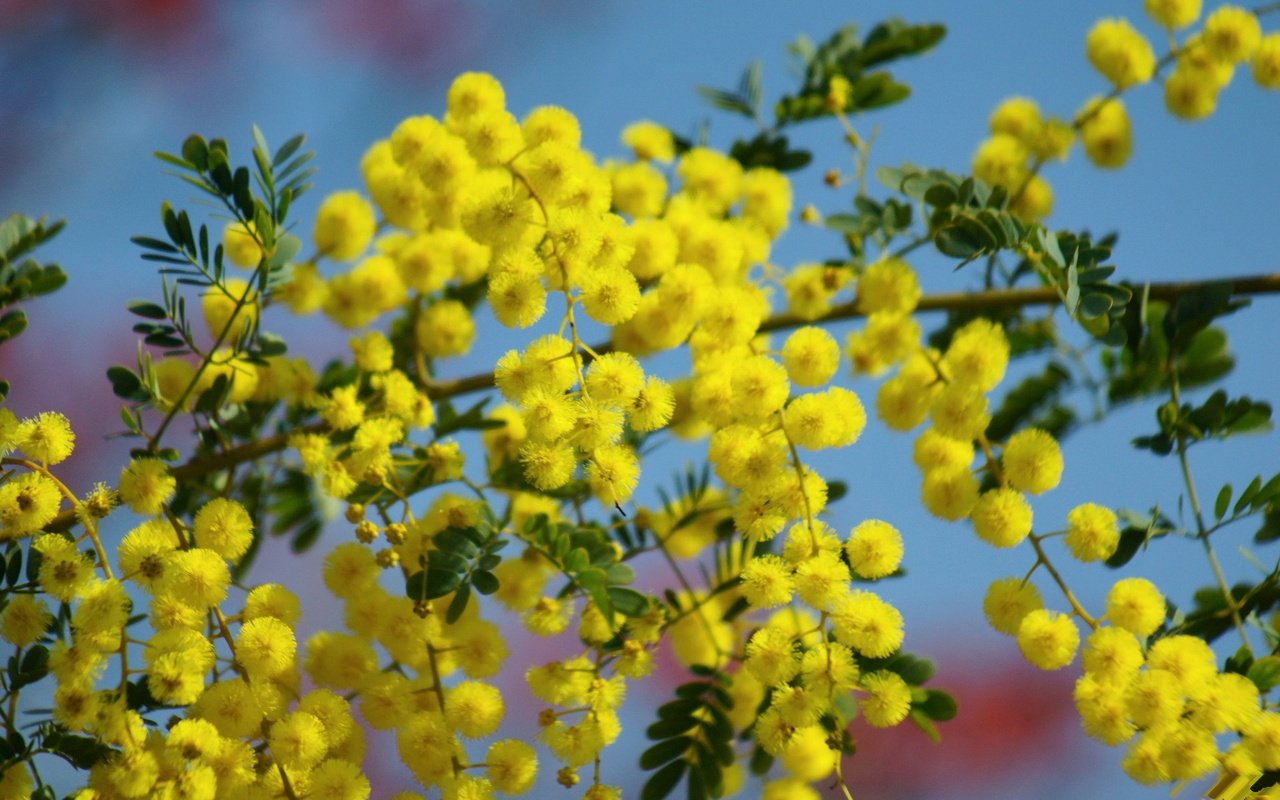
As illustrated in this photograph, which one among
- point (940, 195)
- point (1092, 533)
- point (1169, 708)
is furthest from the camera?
point (940, 195)

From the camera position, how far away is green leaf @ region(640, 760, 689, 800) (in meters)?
1.12

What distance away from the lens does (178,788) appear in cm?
88

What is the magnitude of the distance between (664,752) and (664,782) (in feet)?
0.09

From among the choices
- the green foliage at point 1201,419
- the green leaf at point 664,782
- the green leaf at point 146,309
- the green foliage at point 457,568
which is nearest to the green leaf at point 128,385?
the green leaf at point 146,309

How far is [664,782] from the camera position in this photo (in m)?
1.12

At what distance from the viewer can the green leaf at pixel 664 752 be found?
1.11m

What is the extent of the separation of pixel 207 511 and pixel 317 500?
1.46 feet

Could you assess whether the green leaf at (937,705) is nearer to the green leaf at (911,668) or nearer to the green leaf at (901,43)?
the green leaf at (911,668)

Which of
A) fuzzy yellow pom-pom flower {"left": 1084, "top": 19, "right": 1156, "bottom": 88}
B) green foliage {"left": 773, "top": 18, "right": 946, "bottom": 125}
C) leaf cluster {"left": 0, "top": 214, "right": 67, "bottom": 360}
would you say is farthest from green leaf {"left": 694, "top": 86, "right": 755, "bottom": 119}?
leaf cluster {"left": 0, "top": 214, "right": 67, "bottom": 360}

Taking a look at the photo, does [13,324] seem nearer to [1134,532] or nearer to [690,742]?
[690,742]

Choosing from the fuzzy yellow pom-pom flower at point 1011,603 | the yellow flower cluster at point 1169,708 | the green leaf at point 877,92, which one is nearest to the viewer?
the yellow flower cluster at point 1169,708

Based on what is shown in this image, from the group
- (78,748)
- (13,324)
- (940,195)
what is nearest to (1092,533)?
(940,195)

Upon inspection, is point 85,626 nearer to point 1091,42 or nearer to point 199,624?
point 199,624

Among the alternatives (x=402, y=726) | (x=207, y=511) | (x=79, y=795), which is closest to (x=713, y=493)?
(x=402, y=726)
